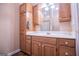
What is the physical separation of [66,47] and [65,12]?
1.33 ft

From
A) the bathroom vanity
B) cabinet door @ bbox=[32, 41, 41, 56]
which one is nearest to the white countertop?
the bathroom vanity

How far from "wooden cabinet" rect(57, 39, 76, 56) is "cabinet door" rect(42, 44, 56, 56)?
0.06m

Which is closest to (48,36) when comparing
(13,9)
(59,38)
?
(59,38)

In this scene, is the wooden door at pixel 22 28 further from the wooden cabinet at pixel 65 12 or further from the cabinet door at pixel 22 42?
the wooden cabinet at pixel 65 12

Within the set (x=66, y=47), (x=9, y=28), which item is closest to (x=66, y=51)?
(x=66, y=47)

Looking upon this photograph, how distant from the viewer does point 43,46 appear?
5.32 ft

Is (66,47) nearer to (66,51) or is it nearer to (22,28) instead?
(66,51)

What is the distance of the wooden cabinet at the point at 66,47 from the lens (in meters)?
1.52

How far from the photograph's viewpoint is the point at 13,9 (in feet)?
5.34

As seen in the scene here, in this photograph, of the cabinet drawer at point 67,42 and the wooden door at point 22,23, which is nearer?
the cabinet drawer at point 67,42

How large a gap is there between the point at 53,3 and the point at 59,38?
1.40ft

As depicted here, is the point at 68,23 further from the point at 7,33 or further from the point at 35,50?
the point at 7,33

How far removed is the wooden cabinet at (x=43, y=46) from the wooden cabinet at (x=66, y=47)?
2.8 inches

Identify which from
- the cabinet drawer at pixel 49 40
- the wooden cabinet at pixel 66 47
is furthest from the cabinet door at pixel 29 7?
the wooden cabinet at pixel 66 47
